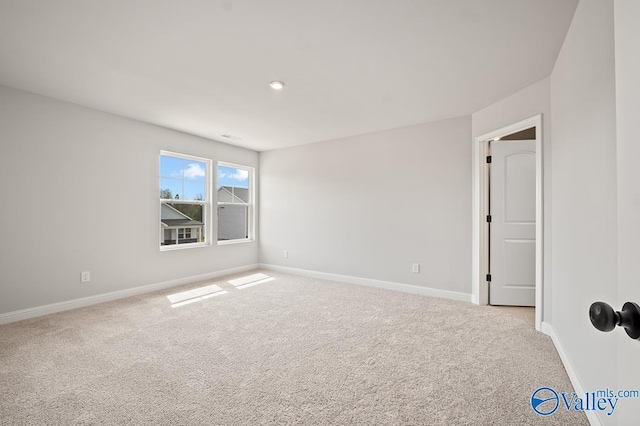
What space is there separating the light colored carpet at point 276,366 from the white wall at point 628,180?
1338 millimetres

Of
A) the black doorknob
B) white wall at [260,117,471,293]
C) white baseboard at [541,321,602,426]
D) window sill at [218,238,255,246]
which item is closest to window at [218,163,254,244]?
window sill at [218,238,255,246]

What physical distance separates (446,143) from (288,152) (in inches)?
116

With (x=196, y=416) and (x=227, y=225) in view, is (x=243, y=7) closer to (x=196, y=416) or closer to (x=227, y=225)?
(x=196, y=416)

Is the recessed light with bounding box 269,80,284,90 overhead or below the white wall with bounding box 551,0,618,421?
overhead

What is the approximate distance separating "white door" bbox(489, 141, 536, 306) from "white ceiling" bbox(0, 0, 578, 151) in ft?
2.66

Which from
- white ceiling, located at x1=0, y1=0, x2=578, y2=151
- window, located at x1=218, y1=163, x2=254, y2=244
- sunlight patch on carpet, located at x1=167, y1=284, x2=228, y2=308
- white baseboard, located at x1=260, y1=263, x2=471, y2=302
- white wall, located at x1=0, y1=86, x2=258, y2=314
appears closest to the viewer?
white ceiling, located at x1=0, y1=0, x2=578, y2=151

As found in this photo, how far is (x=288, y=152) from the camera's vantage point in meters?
5.76

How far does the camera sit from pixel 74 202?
356 cm

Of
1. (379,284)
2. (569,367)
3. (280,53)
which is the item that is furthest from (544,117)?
(379,284)

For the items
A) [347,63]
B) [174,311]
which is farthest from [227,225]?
[347,63]

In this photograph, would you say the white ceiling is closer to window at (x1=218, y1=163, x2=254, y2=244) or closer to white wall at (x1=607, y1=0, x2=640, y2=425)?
white wall at (x1=607, y1=0, x2=640, y2=425)

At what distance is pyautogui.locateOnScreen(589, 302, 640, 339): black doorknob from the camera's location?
0.55 meters

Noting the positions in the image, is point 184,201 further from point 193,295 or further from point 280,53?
point 280,53

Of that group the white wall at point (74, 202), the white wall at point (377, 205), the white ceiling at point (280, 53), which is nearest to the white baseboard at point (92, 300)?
the white wall at point (74, 202)
